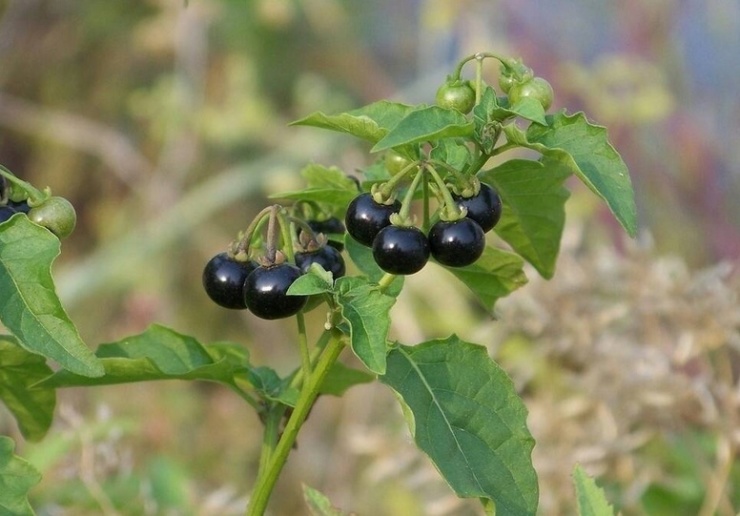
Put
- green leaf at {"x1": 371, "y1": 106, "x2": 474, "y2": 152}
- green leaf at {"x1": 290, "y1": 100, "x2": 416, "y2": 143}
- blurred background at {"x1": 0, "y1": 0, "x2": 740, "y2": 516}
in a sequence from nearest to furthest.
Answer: green leaf at {"x1": 371, "y1": 106, "x2": 474, "y2": 152} < green leaf at {"x1": 290, "y1": 100, "x2": 416, "y2": 143} < blurred background at {"x1": 0, "y1": 0, "x2": 740, "y2": 516}

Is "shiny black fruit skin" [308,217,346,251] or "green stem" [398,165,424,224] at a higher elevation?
"shiny black fruit skin" [308,217,346,251]

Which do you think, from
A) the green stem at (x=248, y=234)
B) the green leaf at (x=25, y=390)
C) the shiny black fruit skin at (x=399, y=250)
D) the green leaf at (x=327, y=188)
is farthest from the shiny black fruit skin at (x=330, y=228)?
the green leaf at (x=25, y=390)

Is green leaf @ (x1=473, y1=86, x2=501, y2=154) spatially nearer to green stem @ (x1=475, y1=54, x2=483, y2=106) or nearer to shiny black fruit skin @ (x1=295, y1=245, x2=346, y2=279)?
green stem @ (x1=475, y1=54, x2=483, y2=106)

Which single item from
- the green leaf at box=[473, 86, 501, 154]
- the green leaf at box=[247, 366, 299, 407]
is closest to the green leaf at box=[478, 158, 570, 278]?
the green leaf at box=[473, 86, 501, 154]

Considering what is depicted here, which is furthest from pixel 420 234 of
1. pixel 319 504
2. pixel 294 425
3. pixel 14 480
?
pixel 14 480

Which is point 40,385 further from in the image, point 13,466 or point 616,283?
point 616,283

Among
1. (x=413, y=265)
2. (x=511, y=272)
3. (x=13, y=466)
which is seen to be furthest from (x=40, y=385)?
(x=511, y=272)
